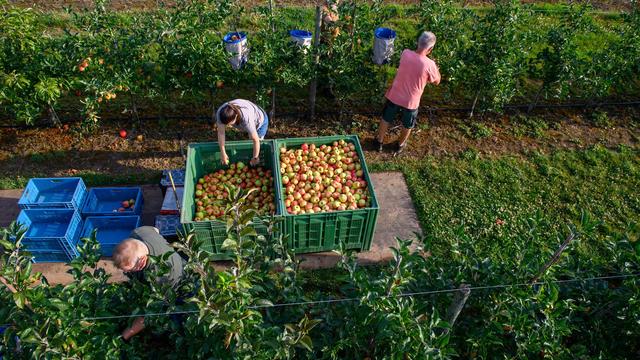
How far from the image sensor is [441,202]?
23.5 feet

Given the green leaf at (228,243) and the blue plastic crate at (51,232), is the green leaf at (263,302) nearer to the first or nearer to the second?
the green leaf at (228,243)

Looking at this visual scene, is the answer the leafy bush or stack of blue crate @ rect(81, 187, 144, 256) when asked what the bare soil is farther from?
the leafy bush

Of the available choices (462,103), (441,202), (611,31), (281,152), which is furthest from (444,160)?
(611,31)

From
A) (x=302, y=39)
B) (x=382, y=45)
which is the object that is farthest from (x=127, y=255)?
(x=382, y=45)

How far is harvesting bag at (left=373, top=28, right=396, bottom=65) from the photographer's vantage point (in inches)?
300

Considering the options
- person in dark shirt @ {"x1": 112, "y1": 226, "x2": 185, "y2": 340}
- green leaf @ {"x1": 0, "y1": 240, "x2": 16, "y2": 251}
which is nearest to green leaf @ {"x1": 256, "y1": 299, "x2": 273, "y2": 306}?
person in dark shirt @ {"x1": 112, "y1": 226, "x2": 185, "y2": 340}

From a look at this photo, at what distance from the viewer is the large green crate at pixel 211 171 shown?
5637 millimetres

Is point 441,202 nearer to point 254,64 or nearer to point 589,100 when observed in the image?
point 254,64

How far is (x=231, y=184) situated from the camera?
641 centimetres

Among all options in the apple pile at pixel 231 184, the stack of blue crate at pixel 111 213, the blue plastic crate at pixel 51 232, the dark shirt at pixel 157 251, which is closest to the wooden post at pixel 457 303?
the dark shirt at pixel 157 251

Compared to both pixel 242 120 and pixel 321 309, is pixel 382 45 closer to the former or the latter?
pixel 242 120

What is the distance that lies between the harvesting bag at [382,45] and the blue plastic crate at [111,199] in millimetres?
4483

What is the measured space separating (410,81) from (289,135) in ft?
8.23

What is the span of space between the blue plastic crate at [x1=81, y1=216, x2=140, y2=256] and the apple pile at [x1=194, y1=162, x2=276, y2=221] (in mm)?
980
